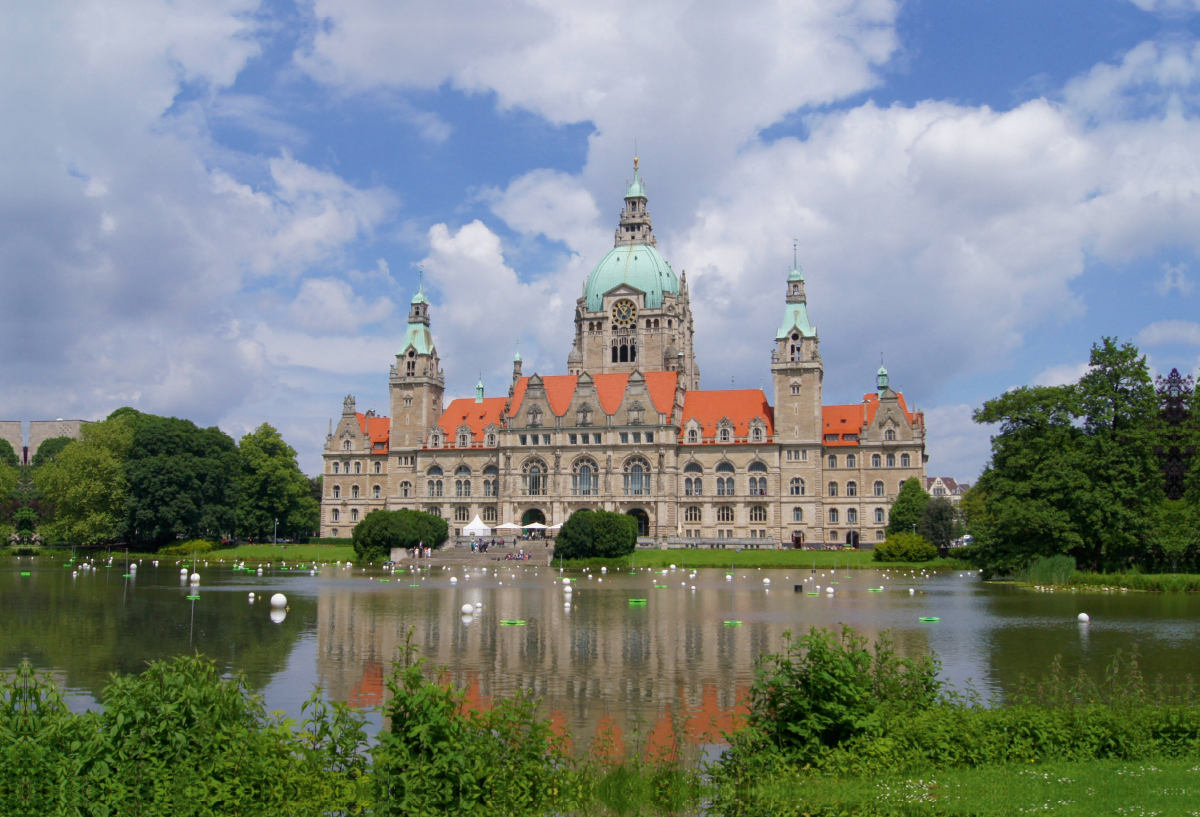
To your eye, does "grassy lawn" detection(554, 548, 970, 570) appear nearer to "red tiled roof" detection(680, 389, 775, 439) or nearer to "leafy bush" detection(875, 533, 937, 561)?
"leafy bush" detection(875, 533, 937, 561)

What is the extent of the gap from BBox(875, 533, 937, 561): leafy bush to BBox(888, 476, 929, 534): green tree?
36.3 feet

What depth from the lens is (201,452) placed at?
296 feet

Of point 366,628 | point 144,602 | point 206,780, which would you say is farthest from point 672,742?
point 144,602

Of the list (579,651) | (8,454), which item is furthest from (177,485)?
(8,454)

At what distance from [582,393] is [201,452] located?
36543mm

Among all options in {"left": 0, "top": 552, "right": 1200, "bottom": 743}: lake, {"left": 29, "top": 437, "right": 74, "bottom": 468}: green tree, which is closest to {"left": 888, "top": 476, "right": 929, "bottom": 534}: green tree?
{"left": 0, "top": 552, "right": 1200, "bottom": 743}: lake

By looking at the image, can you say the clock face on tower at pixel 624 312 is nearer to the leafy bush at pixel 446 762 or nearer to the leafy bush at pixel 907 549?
the leafy bush at pixel 907 549

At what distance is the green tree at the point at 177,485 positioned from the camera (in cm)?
8288

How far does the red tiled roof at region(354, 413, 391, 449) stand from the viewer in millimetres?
114875

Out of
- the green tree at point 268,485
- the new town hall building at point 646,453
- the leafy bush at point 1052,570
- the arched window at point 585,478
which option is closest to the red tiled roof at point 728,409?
the new town hall building at point 646,453

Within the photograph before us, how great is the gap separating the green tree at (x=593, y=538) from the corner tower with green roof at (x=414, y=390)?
135ft

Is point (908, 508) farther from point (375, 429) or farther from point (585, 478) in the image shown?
point (375, 429)

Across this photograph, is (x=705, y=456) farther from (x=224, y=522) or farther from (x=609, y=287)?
(x=224, y=522)

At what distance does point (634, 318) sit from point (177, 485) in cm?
5668
